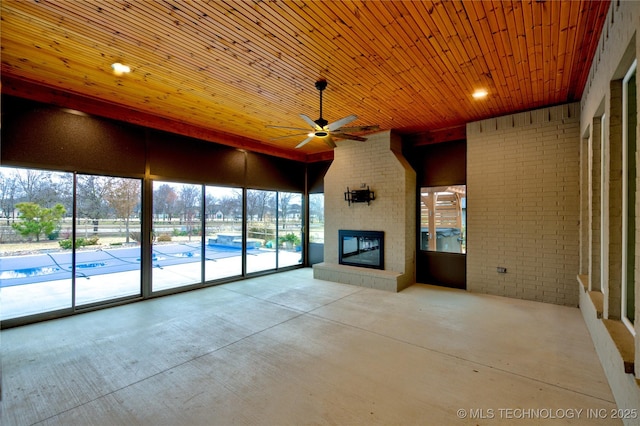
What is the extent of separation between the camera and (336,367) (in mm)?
2707

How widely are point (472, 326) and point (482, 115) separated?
3.71 metres

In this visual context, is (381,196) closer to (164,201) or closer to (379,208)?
(379,208)

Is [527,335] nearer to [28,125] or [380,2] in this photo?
[380,2]

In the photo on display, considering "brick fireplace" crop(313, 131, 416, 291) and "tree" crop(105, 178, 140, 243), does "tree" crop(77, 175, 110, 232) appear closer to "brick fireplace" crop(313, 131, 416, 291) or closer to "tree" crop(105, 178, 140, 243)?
"tree" crop(105, 178, 140, 243)

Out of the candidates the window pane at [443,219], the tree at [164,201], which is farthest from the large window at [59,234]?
the window pane at [443,219]

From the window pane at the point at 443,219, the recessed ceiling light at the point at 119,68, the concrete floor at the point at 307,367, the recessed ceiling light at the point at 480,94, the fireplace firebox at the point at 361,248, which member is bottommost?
the concrete floor at the point at 307,367

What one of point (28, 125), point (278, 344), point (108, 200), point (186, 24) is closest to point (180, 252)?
point (108, 200)

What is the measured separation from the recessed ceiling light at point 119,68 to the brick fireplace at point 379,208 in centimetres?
437

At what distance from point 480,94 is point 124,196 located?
6.13m

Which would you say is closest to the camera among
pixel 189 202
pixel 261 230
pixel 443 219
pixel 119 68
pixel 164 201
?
pixel 119 68

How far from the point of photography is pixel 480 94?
4.15m

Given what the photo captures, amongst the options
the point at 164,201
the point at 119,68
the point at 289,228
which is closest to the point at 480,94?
the point at 119,68

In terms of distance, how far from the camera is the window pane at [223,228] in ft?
19.7

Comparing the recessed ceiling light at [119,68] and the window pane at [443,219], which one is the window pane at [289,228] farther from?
the recessed ceiling light at [119,68]
